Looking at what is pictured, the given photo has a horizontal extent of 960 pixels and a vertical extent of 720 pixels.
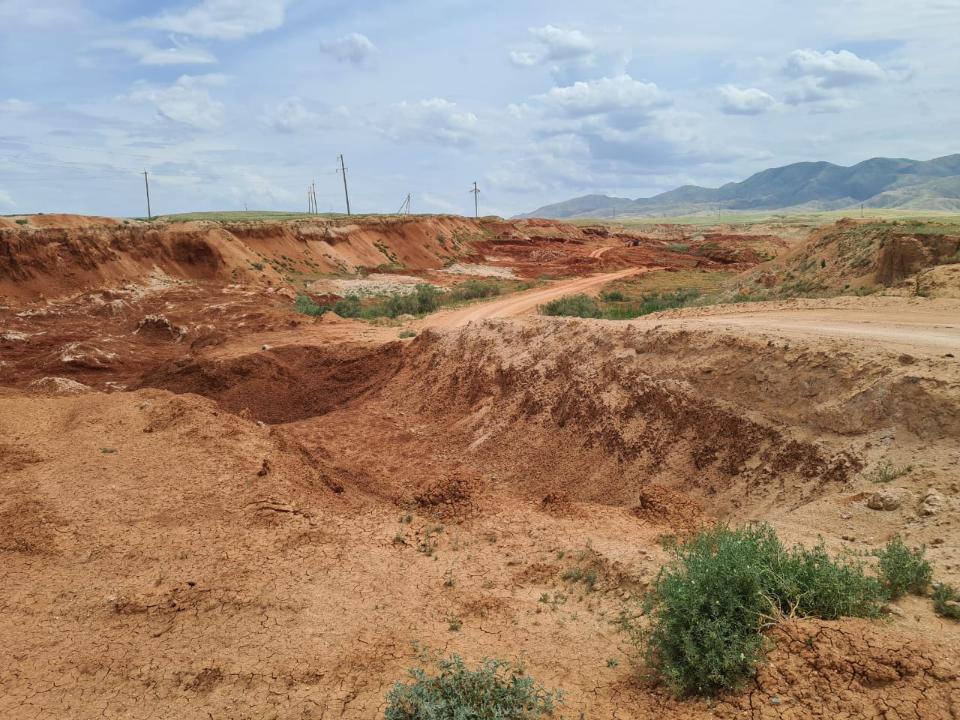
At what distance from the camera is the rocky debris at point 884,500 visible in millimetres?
6695

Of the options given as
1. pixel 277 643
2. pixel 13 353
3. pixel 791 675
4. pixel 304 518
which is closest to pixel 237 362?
pixel 13 353

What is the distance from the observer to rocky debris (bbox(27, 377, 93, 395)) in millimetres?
17281

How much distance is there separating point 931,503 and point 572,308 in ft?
52.6

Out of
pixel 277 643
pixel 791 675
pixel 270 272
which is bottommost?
pixel 277 643

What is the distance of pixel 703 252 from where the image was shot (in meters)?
55.1

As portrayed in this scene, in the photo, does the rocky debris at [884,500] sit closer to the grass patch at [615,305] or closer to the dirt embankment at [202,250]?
the grass patch at [615,305]

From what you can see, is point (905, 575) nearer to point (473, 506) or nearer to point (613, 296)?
point (473, 506)

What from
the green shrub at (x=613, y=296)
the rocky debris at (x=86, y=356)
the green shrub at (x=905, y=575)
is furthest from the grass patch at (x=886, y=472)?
the rocky debris at (x=86, y=356)

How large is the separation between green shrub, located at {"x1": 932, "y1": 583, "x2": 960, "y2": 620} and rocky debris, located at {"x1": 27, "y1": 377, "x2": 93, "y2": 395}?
18.7 meters

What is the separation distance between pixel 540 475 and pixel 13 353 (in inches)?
708

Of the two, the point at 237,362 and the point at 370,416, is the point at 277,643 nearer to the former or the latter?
the point at 370,416

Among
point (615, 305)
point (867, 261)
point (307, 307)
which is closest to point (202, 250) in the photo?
point (307, 307)

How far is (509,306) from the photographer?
949 inches

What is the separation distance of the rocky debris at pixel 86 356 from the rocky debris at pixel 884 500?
66.1ft
